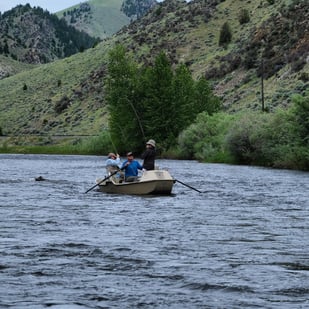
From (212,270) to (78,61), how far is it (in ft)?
535

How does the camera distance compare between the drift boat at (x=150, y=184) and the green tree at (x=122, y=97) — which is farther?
the green tree at (x=122, y=97)

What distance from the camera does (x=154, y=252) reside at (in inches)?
690

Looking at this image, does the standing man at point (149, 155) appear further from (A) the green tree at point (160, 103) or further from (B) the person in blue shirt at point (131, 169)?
(A) the green tree at point (160, 103)

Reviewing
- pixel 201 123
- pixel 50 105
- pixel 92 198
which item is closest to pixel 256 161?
pixel 201 123

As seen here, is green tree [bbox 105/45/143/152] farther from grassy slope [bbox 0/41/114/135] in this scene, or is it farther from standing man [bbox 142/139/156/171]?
standing man [bbox 142/139/156/171]

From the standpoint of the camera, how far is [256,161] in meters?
65.2

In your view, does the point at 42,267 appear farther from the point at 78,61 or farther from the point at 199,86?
the point at 78,61

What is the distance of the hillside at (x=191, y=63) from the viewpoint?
10294 cm

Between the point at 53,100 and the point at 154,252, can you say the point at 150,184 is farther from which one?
the point at 53,100

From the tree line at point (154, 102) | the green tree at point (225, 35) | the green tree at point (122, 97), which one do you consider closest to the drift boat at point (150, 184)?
the tree line at point (154, 102)

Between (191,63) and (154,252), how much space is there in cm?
11909

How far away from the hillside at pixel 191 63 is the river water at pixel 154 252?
6034cm

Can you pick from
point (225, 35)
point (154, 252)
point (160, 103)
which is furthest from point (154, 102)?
point (154, 252)

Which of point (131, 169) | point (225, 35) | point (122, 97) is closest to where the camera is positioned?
point (131, 169)
